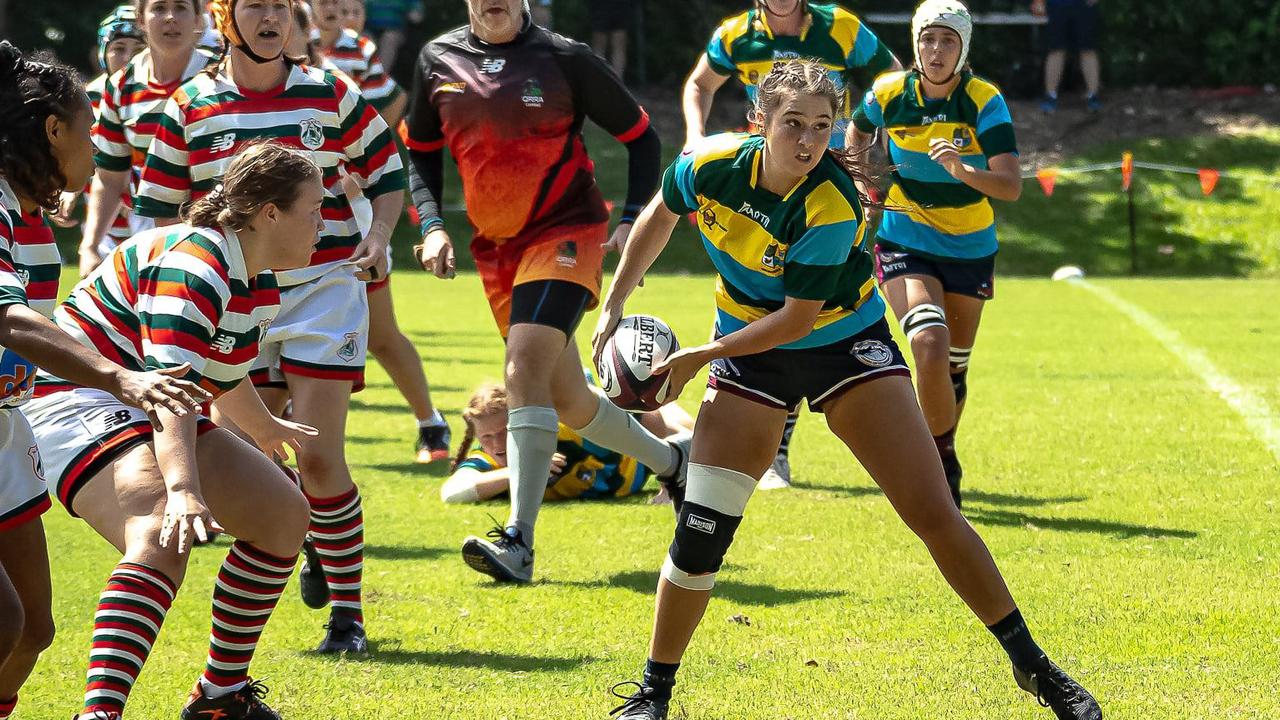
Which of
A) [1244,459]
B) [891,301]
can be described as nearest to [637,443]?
[891,301]

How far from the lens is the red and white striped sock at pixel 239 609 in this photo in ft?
15.7

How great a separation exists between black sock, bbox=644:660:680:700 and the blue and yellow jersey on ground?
11.2 feet

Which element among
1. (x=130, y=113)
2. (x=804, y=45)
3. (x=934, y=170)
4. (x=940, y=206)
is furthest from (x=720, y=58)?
(x=130, y=113)

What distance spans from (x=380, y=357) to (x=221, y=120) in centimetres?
359

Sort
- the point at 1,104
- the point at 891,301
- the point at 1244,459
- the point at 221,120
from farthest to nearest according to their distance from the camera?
1. the point at 1244,459
2. the point at 891,301
3. the point at 221,120
4. the point at 1,104

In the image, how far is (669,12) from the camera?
94.5ft

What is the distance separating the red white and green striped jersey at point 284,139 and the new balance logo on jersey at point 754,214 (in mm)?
1769

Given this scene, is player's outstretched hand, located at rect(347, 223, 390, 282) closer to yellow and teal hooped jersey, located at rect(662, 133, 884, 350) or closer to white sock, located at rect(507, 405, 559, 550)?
white sock, located at rect(507, 405, 559, 550)

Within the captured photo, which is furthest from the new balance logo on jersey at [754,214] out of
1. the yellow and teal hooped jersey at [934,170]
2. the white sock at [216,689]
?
the yellow and teal hooped jersey at [934,170]

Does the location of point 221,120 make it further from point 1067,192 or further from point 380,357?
point 1067,192

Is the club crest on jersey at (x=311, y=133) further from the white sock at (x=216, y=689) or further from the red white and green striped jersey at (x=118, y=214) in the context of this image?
the red white and green striped jersey at (x=118, y=214)

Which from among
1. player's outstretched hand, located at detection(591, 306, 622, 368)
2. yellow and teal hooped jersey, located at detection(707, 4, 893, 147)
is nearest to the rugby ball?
player's outstretched hand, located at detection(591, 306, 622, 368)

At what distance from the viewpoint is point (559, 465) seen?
8234 mm

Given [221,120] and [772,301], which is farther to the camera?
[221,120]
